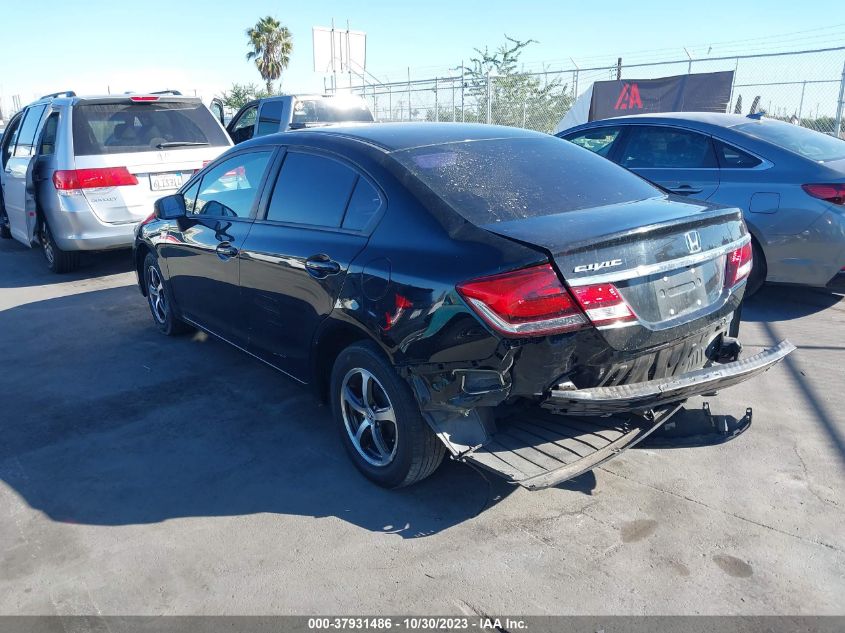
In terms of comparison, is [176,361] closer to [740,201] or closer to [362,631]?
[362,631]

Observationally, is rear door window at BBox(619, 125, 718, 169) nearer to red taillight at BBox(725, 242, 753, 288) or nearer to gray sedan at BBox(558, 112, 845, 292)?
gray sedan at BBox(558, 112, 845, 292)

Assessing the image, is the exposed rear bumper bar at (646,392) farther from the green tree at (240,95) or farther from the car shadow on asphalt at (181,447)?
the green tree at (240,95)

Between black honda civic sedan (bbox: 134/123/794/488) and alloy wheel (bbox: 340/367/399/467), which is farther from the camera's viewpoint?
alloy wheel (bbox: 340/367/399/467)

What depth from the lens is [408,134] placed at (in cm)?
370

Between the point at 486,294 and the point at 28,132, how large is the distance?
27.0ft

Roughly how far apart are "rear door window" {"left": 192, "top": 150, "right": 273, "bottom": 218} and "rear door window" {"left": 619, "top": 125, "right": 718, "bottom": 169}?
385 centimetres

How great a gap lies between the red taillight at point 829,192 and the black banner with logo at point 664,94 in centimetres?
905

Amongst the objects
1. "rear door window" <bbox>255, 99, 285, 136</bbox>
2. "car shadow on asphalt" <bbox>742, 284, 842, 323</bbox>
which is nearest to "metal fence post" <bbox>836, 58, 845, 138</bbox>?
"car shadow on asphalt" <bbox>742, 284, 842, 323</bbox>

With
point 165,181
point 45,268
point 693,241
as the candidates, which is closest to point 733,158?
point 693,241

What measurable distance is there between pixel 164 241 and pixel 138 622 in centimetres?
338

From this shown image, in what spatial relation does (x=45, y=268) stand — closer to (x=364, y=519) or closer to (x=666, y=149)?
(x=364, y=519)

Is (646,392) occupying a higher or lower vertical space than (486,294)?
lower

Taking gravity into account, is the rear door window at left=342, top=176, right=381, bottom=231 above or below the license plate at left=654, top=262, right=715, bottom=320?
above

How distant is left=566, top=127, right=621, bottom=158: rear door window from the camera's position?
680 cm
